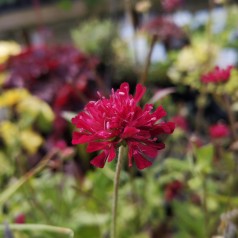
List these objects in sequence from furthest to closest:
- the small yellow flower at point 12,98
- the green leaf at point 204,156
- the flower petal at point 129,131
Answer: the small yellow flower at point 12,98
the green leaf at point 204,156
the flower petal at point 129,131

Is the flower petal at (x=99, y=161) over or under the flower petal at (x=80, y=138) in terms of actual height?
under

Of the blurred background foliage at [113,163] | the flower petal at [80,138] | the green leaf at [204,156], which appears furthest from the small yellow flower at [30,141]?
the flower petal at [80,138]

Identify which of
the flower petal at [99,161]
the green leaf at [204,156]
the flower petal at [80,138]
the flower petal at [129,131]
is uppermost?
the flower petal at [129,131]

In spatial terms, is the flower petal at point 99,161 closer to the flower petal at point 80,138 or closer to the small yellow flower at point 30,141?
the flower petal at point 80,138

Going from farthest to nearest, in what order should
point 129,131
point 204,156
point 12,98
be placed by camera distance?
point 12,98 < point 204,156 < point 129,131

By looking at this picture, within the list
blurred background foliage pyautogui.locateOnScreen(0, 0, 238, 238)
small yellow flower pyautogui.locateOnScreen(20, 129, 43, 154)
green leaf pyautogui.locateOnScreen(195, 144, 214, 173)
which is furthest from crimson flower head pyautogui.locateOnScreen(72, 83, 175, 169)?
small yellow flower pyautogui.locateOnScreen(20, 129, 43, 154)

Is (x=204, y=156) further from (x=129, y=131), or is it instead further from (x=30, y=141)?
(x=30, y=141)

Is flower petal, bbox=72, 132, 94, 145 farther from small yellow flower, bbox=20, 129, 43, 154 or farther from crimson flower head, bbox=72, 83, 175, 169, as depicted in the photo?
small yellow flower, bbox=20, 129, 43, 154

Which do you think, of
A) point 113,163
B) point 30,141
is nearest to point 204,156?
point 113,163
